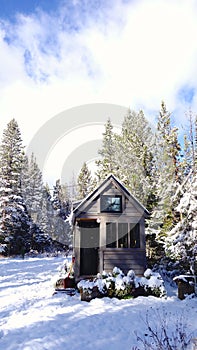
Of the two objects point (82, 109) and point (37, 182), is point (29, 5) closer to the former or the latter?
point (82, 109)

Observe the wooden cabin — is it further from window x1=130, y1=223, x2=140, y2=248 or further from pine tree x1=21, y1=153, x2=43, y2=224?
pine tree x1=21, y1=153, x2=43, y2=224

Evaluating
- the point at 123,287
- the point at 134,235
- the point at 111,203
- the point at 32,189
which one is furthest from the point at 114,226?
the point at 32,189

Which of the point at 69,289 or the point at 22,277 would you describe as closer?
the point at 69,289

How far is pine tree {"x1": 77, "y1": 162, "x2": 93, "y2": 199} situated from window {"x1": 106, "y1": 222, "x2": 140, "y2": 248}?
2821cm

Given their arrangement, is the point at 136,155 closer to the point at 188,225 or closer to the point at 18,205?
the point at 188,225

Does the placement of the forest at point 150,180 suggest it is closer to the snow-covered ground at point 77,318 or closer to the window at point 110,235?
the window at point 110,235

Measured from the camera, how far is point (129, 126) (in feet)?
78.7

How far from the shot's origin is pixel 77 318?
328 inches

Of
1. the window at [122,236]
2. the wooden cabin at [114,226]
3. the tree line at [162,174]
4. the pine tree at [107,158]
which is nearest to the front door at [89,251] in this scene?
the wooden cabin at [114,226]

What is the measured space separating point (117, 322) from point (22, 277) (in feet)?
32.4

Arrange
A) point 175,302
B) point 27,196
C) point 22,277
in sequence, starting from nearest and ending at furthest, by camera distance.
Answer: point 175,302 → point 22,277 → point 27,196

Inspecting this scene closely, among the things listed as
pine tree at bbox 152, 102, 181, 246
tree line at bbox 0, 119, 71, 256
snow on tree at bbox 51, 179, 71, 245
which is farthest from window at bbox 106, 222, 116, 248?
snow on tree at bbox 51, 179, 71, 245

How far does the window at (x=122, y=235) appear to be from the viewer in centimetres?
1408

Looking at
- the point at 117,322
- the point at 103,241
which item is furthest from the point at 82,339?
the point at 103,241
